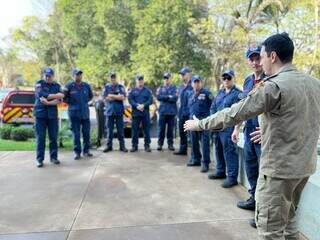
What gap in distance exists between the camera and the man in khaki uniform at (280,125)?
7.64 feet

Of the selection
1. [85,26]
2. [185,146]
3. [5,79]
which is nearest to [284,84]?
[185,146]

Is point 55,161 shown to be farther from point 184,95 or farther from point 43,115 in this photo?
point 184,95

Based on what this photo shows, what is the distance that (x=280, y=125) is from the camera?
7.85 feet

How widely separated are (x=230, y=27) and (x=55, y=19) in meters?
17.4

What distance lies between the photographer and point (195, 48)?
1686 centimetres

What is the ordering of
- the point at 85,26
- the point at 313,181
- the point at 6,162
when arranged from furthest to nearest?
the point at 85,26 → the point at 6,162 → the point at 313,181

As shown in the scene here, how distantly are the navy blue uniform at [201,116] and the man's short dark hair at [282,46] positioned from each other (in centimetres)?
373

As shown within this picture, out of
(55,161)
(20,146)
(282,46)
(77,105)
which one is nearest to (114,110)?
(77,105)

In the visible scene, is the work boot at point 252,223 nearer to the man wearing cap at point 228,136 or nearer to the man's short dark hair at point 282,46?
the man wearing cap at point 228,136

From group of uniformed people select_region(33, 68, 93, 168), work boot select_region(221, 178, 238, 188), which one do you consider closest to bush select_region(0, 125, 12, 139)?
group of uniformed people select_region(33, 68, 93, 168)

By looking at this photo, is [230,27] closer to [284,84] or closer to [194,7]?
[194,7]

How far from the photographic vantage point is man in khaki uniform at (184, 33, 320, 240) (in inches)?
91.7

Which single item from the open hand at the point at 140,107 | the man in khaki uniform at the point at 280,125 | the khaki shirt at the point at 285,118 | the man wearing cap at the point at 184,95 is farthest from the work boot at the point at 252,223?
the open hand at the point at 140,107

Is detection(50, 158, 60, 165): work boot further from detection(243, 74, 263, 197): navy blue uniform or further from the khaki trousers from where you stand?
the khaki trousers
